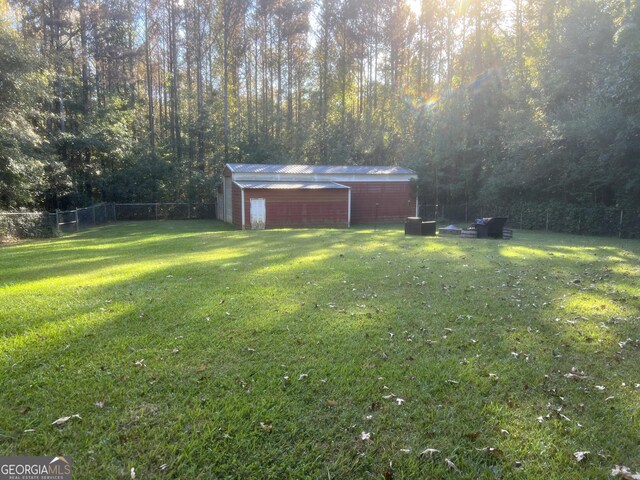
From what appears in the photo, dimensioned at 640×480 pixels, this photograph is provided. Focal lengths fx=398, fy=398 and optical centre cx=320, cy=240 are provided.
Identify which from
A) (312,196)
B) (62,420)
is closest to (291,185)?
(312,196)

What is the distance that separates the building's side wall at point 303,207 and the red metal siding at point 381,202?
8.96 feet

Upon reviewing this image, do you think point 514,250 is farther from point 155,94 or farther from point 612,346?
point 155,94

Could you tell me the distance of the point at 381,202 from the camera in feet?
90.9

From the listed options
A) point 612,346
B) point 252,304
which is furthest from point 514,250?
point 252,304

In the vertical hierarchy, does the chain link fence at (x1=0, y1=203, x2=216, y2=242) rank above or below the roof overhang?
below

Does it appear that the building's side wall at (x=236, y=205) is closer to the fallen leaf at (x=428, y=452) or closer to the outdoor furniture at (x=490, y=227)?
the outdoor furniture at (x=490, y=227)

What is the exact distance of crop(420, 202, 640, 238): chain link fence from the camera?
18.9 metres

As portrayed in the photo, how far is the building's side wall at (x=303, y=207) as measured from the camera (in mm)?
22766

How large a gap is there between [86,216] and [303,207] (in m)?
12.7

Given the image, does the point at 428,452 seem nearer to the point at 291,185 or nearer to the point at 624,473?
the point at 624,473

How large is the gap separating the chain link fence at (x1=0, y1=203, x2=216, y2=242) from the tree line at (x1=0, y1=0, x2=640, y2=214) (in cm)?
109

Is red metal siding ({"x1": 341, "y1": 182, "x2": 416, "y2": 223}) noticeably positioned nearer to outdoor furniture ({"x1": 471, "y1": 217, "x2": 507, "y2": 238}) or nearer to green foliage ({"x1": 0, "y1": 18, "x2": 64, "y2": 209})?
outdoor furniture ({"x1": 471, "y1": 217, "x2": 507, "y2": 238})

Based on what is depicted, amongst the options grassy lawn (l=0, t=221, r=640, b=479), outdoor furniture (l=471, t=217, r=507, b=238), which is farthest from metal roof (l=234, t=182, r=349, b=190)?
grassy lawn (l=0, t=221, r=640, b=479)

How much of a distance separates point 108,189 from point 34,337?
91.6 ft
